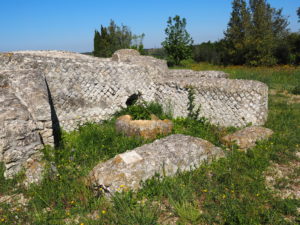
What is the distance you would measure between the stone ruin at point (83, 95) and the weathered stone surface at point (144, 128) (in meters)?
1.26

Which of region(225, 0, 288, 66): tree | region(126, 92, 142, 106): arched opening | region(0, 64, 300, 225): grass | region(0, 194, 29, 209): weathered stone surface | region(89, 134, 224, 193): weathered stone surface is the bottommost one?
region(0, 194, 29, 209): weathered stone surface

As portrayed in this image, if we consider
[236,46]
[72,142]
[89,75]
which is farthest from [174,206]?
[236,46]

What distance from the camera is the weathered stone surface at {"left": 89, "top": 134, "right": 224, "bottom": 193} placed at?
11.9ft

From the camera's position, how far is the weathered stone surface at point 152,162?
11.9 feet

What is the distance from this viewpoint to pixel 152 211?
10.3ft

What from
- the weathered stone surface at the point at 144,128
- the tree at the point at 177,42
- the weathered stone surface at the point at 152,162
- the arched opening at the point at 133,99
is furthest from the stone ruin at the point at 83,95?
the tree at the point at 177,42

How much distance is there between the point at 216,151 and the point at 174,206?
179 cm

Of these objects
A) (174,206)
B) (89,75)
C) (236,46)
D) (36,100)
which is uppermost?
(236,46)

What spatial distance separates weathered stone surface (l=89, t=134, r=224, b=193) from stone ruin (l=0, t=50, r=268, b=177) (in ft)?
5.20

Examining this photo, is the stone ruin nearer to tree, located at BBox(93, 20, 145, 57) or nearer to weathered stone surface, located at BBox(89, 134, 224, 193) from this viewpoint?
weathered stone surface, located at BBox(89, 134, 224, 193)

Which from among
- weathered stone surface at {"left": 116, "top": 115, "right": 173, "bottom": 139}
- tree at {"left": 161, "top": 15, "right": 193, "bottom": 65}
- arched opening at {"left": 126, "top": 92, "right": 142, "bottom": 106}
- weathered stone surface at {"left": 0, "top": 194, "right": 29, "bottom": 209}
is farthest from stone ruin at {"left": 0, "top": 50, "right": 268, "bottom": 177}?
tree at {"left": 161, "top": 15, "right": 193, "bottom": 65}

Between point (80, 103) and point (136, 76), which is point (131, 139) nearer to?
point (80, 103)

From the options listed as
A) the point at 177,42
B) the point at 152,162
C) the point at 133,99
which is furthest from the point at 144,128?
the point at 177,42

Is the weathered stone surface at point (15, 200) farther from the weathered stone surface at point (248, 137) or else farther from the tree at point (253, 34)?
the tree at point (253, 34)
